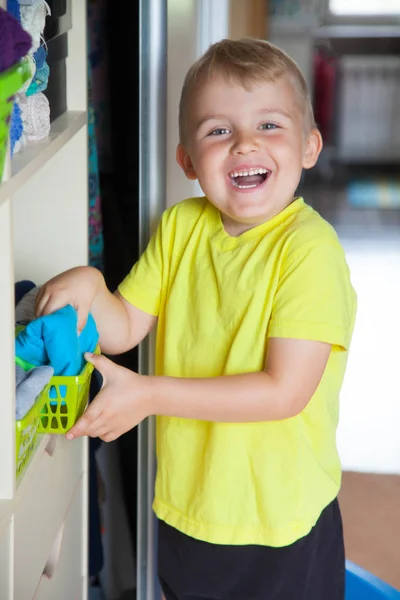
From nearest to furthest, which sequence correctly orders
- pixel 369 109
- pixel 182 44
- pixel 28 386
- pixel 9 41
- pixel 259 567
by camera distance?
1. pixel 9 41
2. pixel 28 386
3. pixel 259 567
4. pixel 182 44
5. pixel 369 109

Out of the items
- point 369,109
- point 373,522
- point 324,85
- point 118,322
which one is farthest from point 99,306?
point 369,109

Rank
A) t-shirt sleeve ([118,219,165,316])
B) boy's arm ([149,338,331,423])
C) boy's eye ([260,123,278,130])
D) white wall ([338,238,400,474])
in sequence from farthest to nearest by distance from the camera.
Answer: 1. white wall ([338,238,400,474])
2. t-shirt sleeve ([118,219,165,316])
3. boy's eye ([260,123,278,130])
4. boy's arm ([149,338,331,423])

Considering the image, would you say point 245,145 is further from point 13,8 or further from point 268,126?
point 13,8

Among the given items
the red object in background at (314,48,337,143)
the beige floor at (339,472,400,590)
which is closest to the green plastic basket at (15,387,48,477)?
the beige floor at (339,472,400,590)

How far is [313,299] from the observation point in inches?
44.0

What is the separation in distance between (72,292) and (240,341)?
22cm

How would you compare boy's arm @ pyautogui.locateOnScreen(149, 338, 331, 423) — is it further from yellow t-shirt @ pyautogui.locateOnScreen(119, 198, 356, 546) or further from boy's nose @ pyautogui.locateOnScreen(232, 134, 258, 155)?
boy's nose @ pyautogui.locateOnScreen(232, 134, 258, 155)

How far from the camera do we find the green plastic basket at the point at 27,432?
937mm

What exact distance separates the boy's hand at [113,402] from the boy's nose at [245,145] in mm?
314

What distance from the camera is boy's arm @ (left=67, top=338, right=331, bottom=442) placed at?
106 cm

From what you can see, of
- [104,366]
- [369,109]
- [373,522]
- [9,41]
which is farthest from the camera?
[369,109]

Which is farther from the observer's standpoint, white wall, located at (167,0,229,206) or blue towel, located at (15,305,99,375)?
white wall, located at (167,0,229,206)

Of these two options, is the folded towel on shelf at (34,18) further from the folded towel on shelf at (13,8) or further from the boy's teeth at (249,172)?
the boy's teeth at (249,172)

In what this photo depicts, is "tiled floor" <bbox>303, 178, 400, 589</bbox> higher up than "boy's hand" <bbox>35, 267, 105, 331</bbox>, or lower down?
lower down
